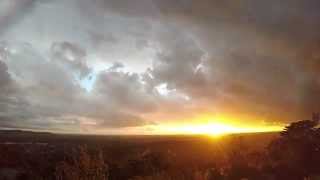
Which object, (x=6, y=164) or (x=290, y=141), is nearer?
(x=290, y=141)

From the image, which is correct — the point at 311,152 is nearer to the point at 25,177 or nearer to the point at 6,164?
the point at 25,177

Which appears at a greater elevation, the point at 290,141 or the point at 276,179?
the point at 290,141

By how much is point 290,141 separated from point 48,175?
55.2 feet

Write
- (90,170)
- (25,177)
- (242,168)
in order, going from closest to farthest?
A: (90,170) → (242,168) → (25,177)

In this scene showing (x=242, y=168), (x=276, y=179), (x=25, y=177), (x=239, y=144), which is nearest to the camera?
(x=276, y=179)

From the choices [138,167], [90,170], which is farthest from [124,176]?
[90,170]

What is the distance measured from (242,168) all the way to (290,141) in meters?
4.74

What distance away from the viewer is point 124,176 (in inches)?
1310

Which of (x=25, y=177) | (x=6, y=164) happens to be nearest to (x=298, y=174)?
(x=25, y=177)

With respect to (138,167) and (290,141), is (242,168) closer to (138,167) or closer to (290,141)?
(290,141)

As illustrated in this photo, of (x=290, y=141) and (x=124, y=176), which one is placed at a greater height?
(x=290, y=141)

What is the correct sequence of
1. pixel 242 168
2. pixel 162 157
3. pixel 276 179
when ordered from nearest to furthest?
pixel 276 179
pixel 242 168
pixel 162 157

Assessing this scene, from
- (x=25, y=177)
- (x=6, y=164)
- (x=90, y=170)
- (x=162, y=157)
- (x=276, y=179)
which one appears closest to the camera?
(x=90, y=170)

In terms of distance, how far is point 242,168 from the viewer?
3162cm
